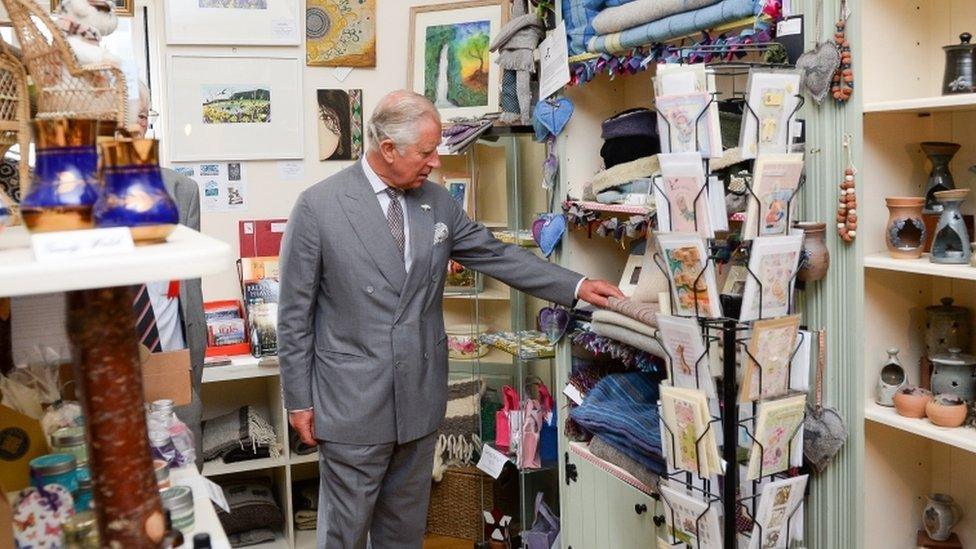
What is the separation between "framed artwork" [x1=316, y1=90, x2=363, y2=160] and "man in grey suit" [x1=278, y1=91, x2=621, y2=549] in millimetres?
1530

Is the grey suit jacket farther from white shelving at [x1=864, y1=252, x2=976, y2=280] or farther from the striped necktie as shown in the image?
white shelving at [x1=864, y1=252, x2=976, y2=280]

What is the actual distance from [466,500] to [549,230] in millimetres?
1362

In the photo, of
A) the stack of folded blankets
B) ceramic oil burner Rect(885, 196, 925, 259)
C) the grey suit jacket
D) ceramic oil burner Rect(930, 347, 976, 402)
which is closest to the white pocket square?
the grey suit jacket

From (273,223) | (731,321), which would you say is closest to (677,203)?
(731,321)

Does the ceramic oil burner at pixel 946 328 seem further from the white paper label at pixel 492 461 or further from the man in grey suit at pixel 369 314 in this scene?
the white paper label at pixel 492 461

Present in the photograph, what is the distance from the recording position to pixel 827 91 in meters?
1.97

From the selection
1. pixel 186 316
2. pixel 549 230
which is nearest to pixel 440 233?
pixel 549 230

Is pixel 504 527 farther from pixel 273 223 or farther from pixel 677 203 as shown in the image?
pixel 677 203

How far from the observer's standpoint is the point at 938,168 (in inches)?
Result: 80.2

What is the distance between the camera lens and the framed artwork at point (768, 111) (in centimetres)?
189

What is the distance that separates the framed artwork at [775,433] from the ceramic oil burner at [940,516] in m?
0.40

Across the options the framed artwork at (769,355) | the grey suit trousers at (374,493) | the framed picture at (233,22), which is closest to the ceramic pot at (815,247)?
the framed artwork at (769,355)

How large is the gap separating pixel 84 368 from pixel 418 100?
1.70m

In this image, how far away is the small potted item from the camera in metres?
1.93
